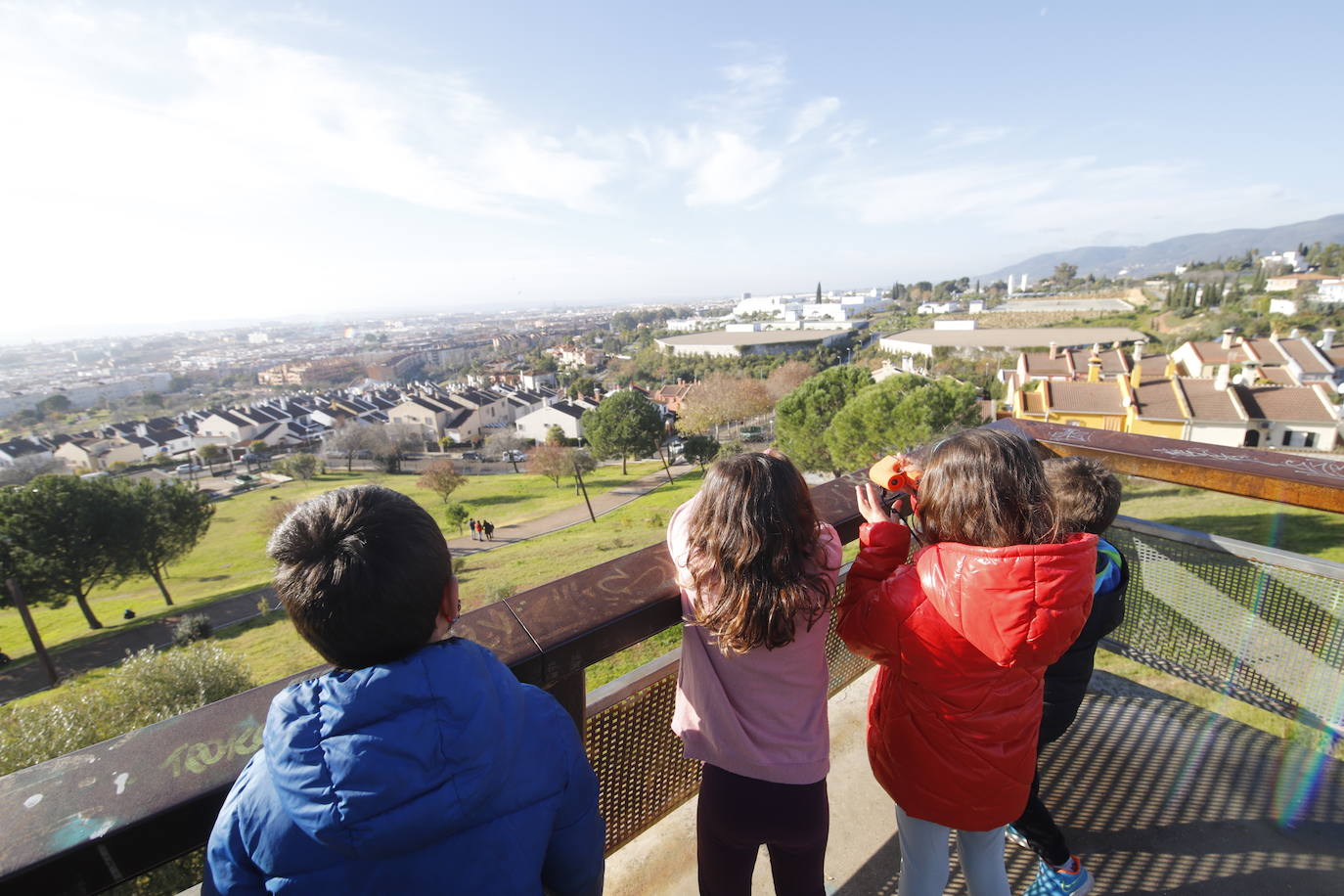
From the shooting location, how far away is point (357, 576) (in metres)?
0.80

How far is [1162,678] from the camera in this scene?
7.40 ft

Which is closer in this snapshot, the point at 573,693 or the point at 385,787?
the point at 385,787

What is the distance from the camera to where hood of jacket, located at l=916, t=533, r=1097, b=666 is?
1093 millimetres

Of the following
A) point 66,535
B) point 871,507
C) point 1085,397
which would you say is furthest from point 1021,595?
point 1085,397

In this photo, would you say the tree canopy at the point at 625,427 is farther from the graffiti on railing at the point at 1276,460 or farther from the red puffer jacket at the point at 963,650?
the red puffer jacket at the point at 963,650

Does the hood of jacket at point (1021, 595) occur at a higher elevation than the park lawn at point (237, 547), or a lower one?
Result: higher

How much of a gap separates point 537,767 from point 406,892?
8.2 inches

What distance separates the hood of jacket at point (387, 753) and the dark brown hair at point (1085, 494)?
141cm

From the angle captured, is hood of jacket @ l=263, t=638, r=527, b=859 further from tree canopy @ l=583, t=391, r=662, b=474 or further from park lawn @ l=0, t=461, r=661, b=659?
tree canopy @ l=583, t=391, r=662, b=474

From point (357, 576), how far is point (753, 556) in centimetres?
64

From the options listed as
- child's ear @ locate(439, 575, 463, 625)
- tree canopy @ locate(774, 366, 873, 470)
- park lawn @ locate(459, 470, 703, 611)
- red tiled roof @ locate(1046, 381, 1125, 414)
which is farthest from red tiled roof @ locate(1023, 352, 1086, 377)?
child's ear @ locate(439, 575, 463, 625)

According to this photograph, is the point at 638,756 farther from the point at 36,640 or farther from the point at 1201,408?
the point at 1201,408

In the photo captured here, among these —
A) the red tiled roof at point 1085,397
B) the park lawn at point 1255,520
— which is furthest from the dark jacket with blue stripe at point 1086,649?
the red tiled roof at point 1085,397

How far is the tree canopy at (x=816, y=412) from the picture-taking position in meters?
18.9
